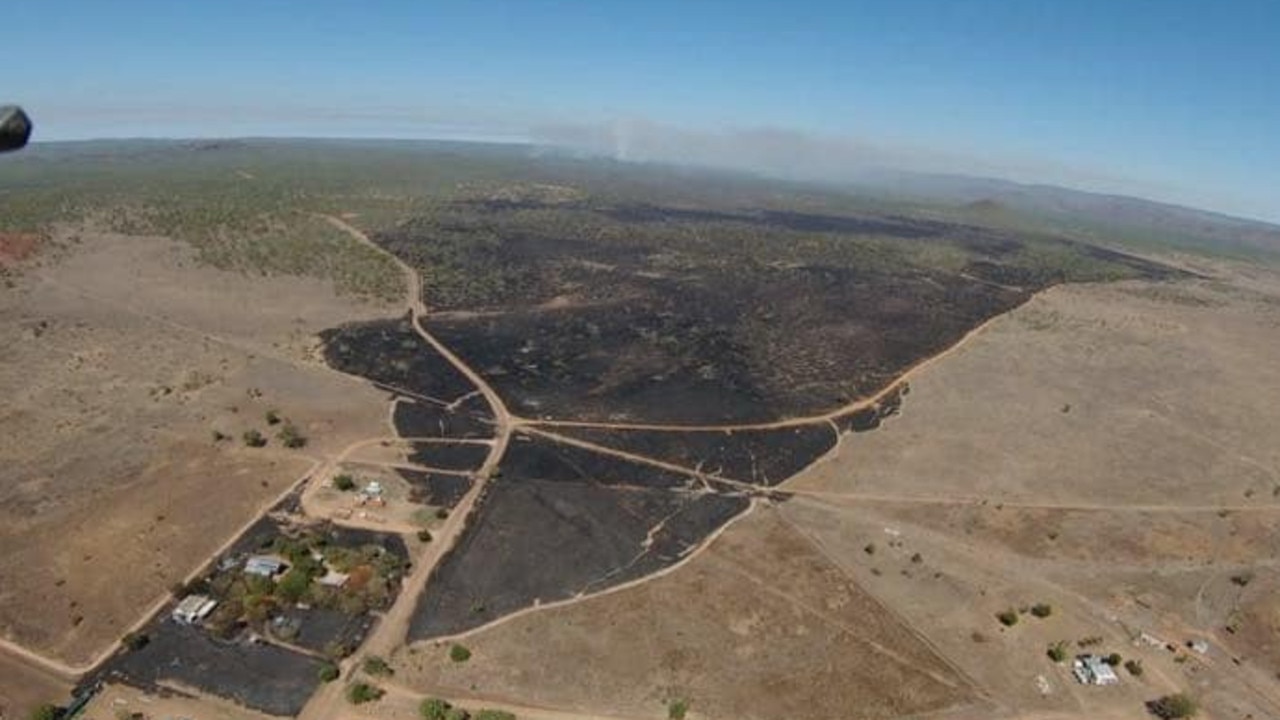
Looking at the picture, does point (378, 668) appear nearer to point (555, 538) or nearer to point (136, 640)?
point (136, 640)

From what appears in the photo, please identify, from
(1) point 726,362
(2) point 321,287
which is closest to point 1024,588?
(1) point 726,362

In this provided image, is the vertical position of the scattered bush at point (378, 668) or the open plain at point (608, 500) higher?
the open plain at point (608, 500)

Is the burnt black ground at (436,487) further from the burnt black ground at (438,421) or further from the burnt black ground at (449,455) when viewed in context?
the burnt black ground at (438,421)

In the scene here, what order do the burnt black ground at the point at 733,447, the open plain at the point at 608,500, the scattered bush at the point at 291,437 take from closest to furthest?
1. the open plain at the point at 608,500
2. the scattered bush at the point at 291,437
3. the burnt black ground at the point at 733,447

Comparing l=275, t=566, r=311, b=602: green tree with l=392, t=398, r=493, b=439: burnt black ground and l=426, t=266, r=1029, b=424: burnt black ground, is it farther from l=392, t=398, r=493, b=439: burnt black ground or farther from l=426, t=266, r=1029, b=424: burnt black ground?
l=426, t=266, r=1029, b=424: burnt black ground

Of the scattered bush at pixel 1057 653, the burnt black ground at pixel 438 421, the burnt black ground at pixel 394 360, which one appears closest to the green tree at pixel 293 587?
the burnt black ground at pixel 438 421
